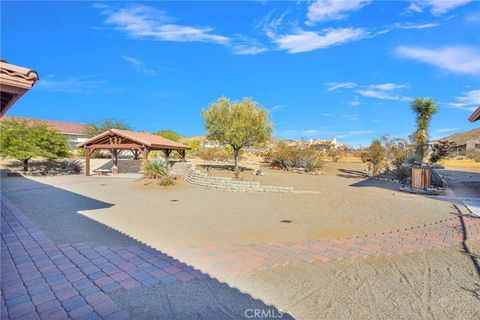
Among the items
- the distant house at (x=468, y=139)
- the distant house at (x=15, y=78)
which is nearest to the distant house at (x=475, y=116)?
the distant house at (x=15, y=78)

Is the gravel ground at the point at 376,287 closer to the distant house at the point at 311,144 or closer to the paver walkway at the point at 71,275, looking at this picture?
the paver walkway at the point at 71,275

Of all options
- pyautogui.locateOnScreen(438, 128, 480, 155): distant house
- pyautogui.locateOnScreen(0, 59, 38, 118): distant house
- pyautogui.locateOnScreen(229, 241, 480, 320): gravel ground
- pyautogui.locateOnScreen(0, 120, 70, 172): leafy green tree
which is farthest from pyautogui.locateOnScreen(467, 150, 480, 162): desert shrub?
pyautogui.locateOnScreen(0, 120, 70, 172): leafy green tree

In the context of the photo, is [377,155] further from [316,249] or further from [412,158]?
[316,249]

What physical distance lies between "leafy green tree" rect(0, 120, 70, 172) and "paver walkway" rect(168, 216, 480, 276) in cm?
2257

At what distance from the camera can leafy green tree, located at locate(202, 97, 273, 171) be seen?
20094 millimetres

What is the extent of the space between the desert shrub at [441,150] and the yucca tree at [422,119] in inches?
21.0

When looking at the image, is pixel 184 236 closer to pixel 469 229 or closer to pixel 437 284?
pixel 437 284

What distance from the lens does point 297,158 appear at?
977 inches

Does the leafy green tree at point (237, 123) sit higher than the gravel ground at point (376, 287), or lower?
higher

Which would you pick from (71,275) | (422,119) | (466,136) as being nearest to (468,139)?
(466,136)

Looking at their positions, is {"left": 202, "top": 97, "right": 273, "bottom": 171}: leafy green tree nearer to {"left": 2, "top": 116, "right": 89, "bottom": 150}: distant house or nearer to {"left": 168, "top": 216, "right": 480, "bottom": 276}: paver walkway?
{"left": 168, "top": 216, "right": 480, "bottom": 276}: paver walkway
